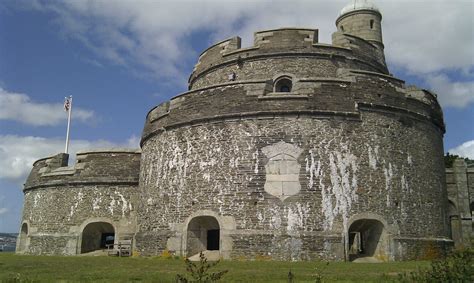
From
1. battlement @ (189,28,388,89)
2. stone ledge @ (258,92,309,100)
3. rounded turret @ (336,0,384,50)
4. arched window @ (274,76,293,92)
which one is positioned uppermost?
rounded turret @ (336,0,384,50)

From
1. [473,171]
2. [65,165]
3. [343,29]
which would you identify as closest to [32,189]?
[65,165]

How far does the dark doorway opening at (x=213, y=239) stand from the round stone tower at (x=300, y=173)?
4 centimetres

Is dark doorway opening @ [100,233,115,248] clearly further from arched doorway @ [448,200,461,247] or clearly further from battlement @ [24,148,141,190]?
arched doorway @ [448,200,461,247]

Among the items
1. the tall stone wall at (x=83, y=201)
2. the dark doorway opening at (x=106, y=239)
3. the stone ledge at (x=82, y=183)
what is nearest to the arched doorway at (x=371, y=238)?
the tall stone wall at (x=83, y=201)

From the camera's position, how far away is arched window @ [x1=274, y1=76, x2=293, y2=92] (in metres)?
18.2

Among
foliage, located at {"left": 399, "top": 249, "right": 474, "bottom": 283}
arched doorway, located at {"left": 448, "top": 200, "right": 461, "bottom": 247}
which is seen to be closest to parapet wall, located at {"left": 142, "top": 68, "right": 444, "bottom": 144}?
arched doorway, located at {"left": 448, "top": 200, "right": 461, "bottom": 247}

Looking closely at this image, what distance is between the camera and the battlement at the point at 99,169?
71.3 ft

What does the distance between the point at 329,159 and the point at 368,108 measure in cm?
235

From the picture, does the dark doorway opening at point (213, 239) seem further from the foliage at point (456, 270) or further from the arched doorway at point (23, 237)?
the arched doorway at point (23, 237)

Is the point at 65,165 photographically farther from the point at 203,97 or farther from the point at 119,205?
the point at 203,97

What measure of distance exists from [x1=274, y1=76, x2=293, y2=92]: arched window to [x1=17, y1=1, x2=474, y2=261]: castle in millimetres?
50

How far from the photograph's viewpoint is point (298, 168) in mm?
15172

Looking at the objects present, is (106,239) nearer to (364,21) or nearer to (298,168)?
(298,168)

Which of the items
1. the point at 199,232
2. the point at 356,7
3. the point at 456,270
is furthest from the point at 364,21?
the point at 456,270
